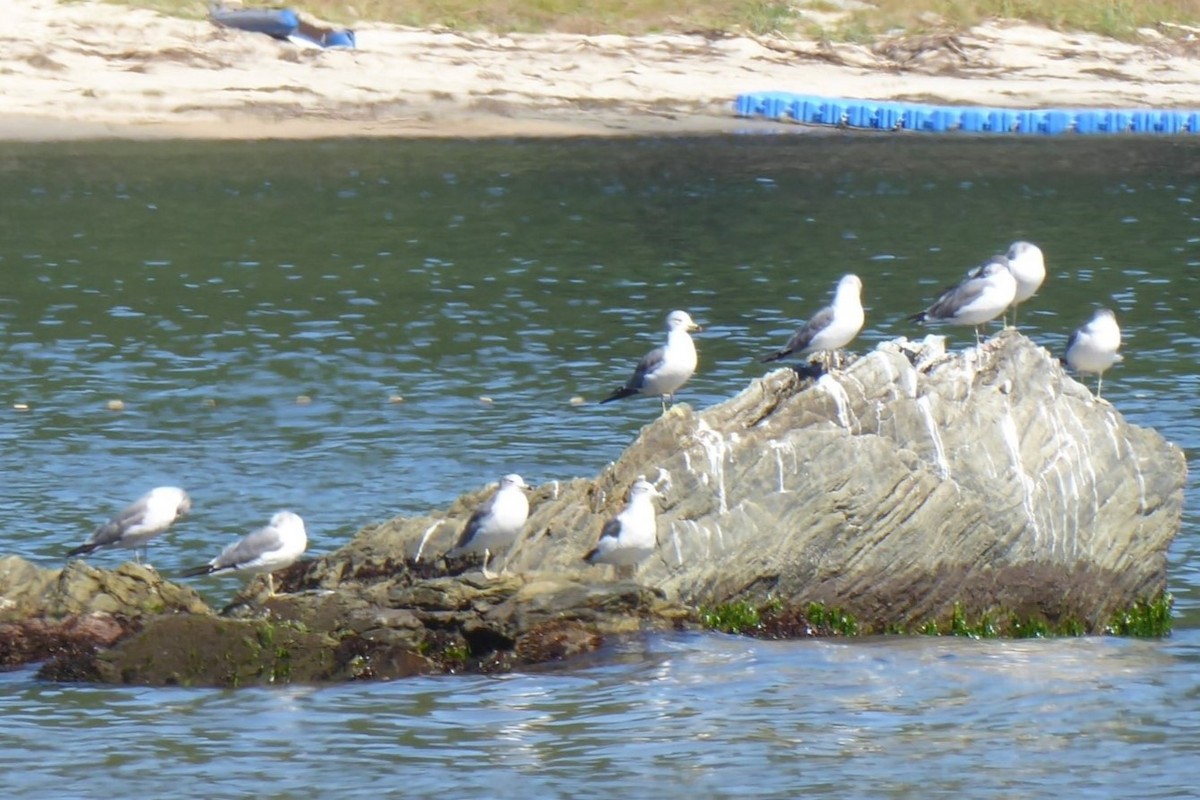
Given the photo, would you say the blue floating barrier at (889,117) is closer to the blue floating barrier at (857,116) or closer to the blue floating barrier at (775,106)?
the blue floating barrier at (857,116)

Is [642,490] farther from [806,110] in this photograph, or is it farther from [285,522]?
[806,110]

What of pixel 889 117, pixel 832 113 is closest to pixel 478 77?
pixel 832 113

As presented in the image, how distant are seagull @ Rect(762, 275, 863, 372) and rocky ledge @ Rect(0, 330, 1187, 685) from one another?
0.77m

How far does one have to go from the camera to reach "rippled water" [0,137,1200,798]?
44.5ft

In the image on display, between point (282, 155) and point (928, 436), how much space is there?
116 feet

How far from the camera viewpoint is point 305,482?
22.4m

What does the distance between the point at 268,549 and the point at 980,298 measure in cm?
681

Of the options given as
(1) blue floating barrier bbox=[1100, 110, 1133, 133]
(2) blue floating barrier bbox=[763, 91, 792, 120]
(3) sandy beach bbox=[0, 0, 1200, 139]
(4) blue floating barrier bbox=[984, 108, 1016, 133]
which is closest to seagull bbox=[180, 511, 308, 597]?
(3) sandy beach bbox=[0, 0, 1200, 139]

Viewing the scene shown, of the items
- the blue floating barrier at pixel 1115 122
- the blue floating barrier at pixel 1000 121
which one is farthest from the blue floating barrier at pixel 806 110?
the blue floating barrier at pixel 1115 122

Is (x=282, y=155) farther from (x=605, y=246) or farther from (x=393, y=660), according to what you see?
(x=393, y=660)

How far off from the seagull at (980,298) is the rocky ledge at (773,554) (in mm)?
1293

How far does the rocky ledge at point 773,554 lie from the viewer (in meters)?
15.2

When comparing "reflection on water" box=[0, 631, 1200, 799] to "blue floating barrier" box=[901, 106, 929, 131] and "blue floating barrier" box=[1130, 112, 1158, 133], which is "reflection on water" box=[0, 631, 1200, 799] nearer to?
"blue floating barrier" box=[901, 106, 929, 131]

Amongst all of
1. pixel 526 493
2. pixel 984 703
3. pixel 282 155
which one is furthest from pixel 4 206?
pixel 984 703
